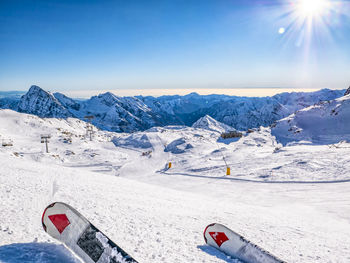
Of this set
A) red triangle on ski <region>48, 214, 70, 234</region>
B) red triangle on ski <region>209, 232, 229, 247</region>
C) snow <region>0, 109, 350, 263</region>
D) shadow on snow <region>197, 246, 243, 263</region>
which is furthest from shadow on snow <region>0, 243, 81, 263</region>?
red triangle on ski <region>209, 232, 229, 247</region>

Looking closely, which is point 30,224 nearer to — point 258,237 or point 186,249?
point 186,249

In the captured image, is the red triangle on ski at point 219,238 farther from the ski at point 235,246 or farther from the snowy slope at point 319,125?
the snowy slope at point 319,125

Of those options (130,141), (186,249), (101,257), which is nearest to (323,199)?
(186,249)

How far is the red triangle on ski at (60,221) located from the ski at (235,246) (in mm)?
3140

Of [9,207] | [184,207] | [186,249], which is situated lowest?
[184,207]

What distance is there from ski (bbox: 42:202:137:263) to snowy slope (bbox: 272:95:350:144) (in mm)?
39263

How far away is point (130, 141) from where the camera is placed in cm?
5147

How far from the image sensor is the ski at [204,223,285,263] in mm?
4059

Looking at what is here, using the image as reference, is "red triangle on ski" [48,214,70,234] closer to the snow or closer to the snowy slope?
the snow

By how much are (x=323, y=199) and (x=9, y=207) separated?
14873mm

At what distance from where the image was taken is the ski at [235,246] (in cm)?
406

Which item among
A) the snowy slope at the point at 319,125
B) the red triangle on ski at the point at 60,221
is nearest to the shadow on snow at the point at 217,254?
the red triangle on ski at the point at 60,221

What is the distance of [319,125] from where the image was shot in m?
40.6

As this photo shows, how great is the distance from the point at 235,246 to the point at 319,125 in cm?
4530
